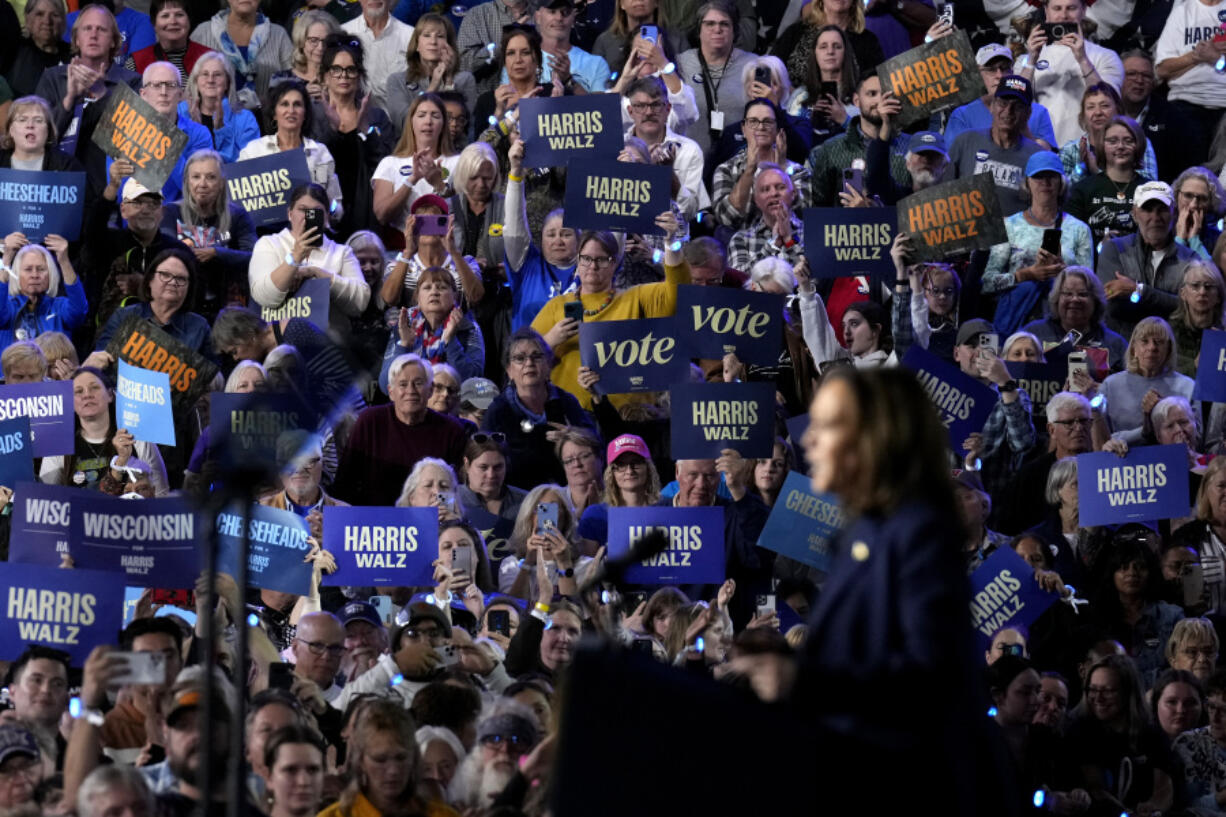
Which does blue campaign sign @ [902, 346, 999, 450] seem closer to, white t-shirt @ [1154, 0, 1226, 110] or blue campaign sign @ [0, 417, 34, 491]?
blue campaign sign @ [0, 417, 34, 491]

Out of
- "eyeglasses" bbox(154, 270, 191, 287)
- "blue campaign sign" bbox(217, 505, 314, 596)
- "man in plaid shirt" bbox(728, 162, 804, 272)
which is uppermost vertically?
"man in plaid shirt" bbox(728, 162, 804, 272)

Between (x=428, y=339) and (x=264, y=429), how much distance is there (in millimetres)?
5888

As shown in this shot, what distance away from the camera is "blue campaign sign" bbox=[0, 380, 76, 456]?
881 centimetres

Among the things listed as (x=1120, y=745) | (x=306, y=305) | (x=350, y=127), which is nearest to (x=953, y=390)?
(x=1120, y=745)

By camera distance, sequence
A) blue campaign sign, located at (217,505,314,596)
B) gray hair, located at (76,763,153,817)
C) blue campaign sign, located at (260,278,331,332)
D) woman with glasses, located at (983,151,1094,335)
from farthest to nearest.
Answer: woman with glasses, located at (983,151,1094,335)
blue campaign sign, located at (260,278,331,332)
blue campaign sign, located at (217,505,314,596)
gray hair, located at (76,763,153,817)

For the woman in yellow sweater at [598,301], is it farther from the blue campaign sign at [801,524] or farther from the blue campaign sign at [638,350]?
the blue campaign sign at [801,524]

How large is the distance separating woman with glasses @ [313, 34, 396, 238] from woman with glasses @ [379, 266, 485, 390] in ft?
3.81

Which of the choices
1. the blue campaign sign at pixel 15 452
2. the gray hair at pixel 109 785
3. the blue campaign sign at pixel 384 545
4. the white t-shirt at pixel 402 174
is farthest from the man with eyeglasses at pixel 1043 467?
the gray hair at pixel 109 785

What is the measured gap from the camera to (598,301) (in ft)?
32.7

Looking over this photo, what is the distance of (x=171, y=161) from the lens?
10.4 m

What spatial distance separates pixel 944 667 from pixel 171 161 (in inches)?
302

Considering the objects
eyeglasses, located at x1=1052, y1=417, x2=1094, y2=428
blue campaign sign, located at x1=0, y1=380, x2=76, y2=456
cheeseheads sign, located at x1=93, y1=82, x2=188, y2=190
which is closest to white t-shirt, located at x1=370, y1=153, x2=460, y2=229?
cheeseheads sign, located at x1=93, y1=82, x2=188, y2=190

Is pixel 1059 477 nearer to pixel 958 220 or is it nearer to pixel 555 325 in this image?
pixel 958 220

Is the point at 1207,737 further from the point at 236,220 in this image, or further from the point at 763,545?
the point at 236,220
